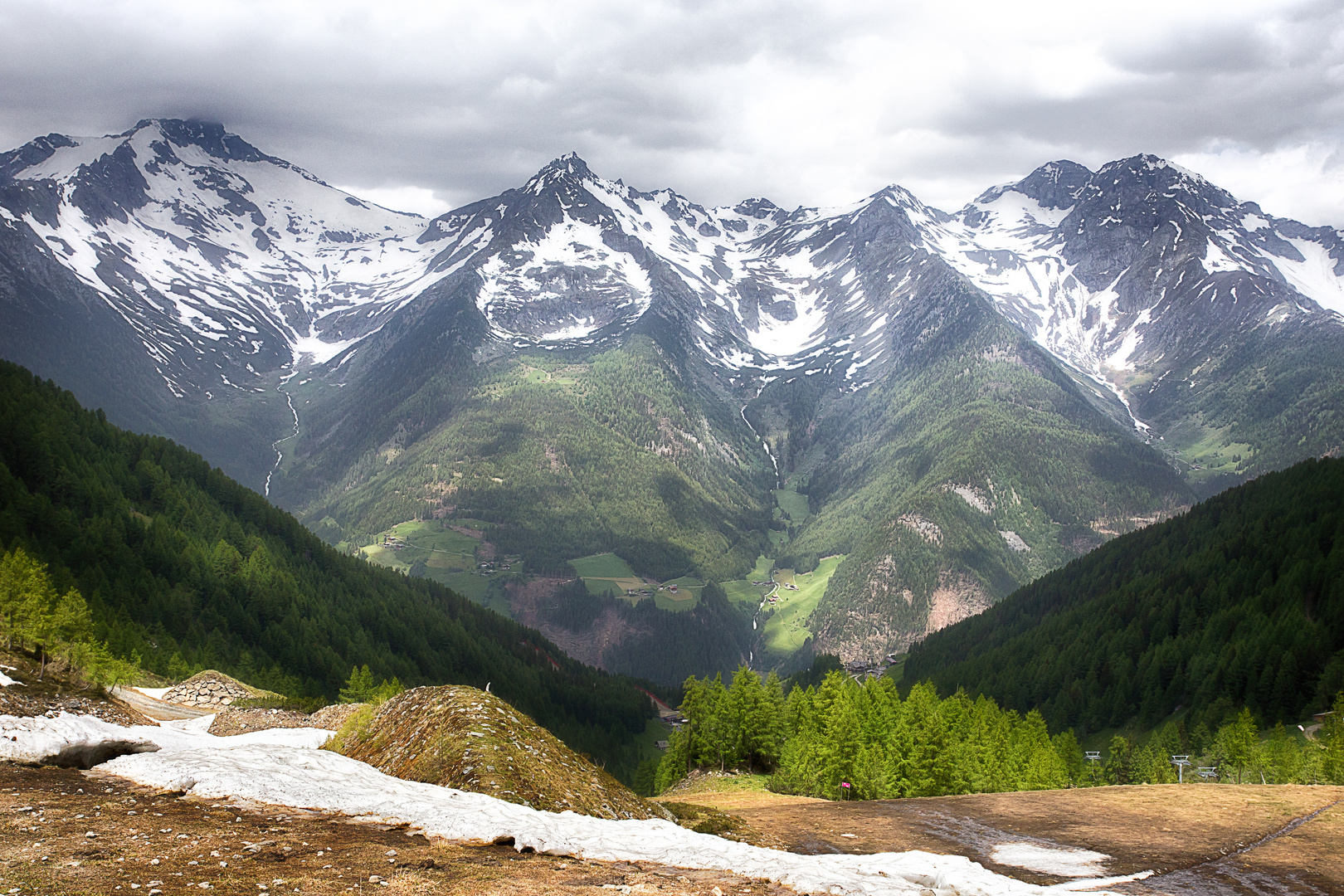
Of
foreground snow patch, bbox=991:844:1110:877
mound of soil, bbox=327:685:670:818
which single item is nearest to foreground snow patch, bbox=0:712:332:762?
mound of soil, bbox=327:685:670:818

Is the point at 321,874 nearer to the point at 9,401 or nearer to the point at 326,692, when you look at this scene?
the point at 326,692

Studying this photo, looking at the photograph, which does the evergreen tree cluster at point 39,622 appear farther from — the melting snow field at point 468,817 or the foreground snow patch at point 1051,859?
the foreground snow patch at point 1051,859

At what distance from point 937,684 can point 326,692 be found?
132 m

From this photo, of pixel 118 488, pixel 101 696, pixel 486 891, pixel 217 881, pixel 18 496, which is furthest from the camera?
pixel 118 488

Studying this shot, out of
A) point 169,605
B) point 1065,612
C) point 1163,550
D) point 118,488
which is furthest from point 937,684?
point 118,488

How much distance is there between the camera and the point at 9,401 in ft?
416

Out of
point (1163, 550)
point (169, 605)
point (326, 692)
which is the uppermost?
point (1163, 550)

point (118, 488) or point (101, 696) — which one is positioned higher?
point (118, 488)

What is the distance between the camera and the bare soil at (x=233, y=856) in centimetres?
1473

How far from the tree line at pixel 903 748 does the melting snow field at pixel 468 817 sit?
3821 centimetres

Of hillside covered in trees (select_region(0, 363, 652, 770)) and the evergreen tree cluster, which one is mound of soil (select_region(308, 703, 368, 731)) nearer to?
the evergreen tree cluster

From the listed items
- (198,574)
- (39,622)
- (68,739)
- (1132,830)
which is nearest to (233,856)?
(68,739)

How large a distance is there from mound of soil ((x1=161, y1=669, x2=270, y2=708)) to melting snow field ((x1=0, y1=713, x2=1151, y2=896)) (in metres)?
45.4

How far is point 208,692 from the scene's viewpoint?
2586 inches
